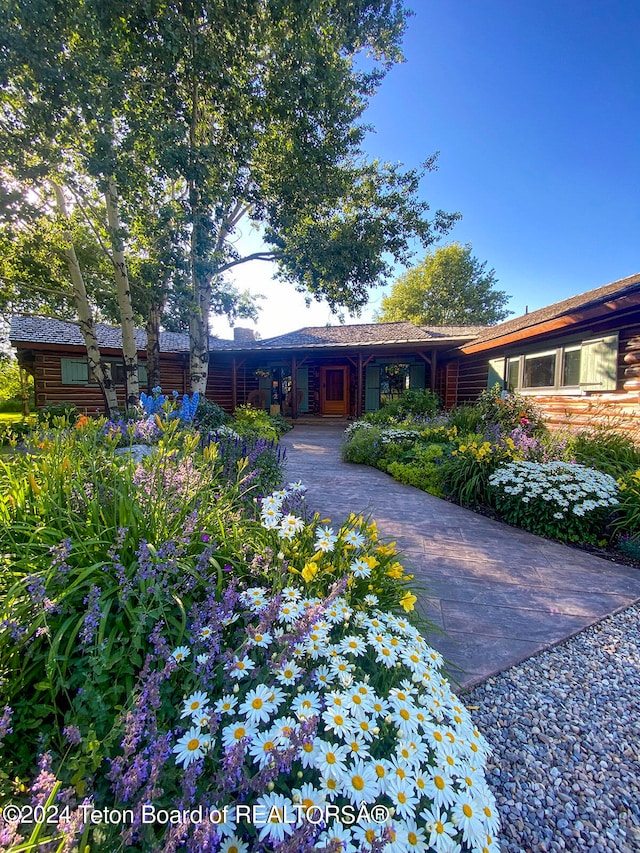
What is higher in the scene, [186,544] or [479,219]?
[479,219]

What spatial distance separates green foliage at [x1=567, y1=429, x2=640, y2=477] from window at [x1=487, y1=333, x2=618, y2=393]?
3.78ft

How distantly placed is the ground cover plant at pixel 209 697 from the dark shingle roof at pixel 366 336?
10391mm

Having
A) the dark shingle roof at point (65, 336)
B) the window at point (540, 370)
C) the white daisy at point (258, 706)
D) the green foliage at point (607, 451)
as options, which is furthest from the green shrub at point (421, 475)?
the dark shingle roof at point (65, 336)

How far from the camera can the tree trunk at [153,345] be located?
31.1ft

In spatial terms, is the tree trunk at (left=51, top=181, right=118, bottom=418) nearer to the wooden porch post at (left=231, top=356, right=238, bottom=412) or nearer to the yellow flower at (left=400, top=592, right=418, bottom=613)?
the wooden porch post at (left=231, top=356, right=238, bottom=412)

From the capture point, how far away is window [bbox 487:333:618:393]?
17.4 feet

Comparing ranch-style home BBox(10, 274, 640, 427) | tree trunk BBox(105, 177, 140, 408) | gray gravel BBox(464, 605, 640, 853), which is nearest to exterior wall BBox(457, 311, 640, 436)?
ranch-style home BBox(10, 274, 640, 427)

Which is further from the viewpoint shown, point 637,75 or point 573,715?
point 637,75

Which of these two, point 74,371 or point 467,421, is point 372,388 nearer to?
point 467,421

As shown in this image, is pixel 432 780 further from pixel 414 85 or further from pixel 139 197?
pixel 414 85

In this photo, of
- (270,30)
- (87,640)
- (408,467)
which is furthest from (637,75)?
(87,640)

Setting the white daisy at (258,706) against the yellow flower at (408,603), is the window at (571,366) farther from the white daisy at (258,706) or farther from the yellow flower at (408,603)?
the white daisy at (258,706)

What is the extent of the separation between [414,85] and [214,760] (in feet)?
29.4

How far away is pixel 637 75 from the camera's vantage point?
5.46 metres
